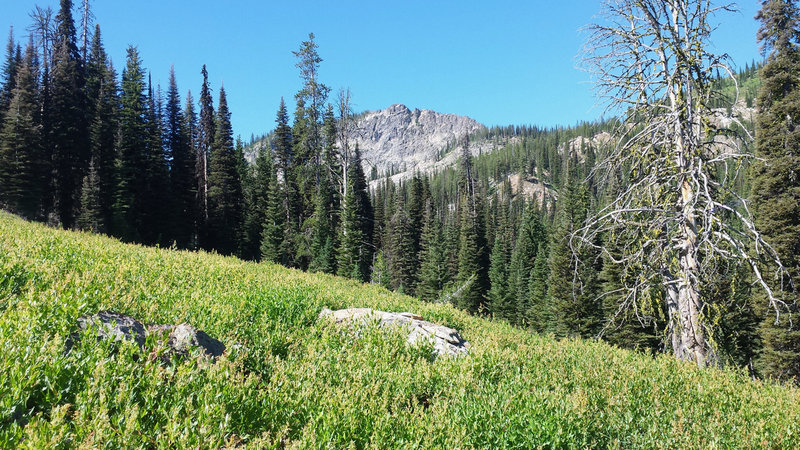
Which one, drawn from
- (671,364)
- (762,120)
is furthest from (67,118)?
(762,120)

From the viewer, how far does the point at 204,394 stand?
372 cm

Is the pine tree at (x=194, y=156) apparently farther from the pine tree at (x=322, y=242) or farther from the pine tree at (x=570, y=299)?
the pine tree at (x=570, y=299)

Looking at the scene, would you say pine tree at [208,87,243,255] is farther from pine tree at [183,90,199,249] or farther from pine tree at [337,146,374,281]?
pine tree at [337,146,374,281]

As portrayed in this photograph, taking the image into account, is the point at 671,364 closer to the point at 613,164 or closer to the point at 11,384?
the point at 613,164

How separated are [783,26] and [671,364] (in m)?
23.6

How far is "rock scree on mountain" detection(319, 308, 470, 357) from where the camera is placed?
24.5 ft

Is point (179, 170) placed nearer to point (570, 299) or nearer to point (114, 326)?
point (570, 299)

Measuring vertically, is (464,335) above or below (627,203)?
below

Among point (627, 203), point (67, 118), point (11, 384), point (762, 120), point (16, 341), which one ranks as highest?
point (67, 118)

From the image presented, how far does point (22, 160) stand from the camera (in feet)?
122

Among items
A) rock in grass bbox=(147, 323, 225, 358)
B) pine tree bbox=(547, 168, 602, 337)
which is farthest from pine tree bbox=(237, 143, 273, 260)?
rock in grass bbox=(147, 323, 225, 358)

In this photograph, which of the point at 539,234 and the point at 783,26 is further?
the point at 539,234

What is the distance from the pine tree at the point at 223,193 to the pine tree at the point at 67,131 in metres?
13.2

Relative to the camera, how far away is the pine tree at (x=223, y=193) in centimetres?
4983
